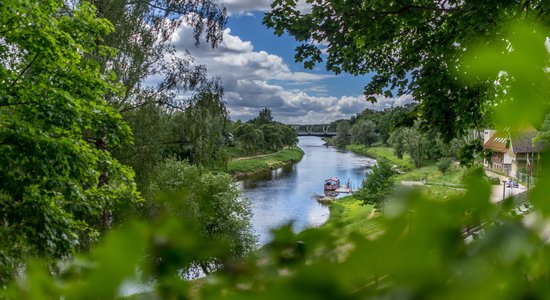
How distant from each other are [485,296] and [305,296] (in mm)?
138

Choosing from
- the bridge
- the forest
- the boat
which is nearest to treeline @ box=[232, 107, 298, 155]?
the bridge

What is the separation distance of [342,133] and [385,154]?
2678cm

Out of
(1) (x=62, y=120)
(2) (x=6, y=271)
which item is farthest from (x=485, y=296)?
(1) (x=62, y=120)

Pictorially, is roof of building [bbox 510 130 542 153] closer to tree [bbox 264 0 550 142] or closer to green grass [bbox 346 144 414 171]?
tree [bbox 264 0 550 142]

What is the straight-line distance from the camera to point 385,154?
196 feet

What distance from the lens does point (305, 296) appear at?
0.38 metres

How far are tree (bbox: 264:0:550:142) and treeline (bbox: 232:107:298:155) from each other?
3975cm

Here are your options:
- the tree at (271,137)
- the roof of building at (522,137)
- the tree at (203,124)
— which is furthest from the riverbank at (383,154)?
the roof of building at (522,137)

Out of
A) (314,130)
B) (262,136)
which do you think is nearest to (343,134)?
(314,130)

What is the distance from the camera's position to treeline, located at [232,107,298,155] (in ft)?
186

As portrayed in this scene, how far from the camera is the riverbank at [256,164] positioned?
41500 millimetres

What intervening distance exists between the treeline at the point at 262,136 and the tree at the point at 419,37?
1565 inches

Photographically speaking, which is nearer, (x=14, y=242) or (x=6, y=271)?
(x=6, y=271)

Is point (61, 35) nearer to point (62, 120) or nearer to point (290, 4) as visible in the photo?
point (62, 120)
